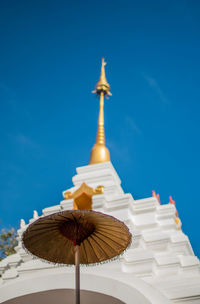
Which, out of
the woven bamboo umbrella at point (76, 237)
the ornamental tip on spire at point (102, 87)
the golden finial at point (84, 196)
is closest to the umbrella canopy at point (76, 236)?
the woven bamboo umbrella at point (76, 237)

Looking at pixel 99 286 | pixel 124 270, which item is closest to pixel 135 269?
pixel 124 270

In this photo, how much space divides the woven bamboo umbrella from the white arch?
1.78 meters

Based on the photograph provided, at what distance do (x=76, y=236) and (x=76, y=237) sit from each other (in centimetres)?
1

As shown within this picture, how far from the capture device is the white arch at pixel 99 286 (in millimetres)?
5470

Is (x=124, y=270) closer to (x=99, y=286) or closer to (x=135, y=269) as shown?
(x=135, y=269)

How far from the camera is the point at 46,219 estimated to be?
3.76 metres

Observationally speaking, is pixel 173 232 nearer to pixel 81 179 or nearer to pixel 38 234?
pixel 81 179

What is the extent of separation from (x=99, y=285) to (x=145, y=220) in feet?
14.0

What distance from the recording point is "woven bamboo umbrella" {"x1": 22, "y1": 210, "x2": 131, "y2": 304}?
377cm

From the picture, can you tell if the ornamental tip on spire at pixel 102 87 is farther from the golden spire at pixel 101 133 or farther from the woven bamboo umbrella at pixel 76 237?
the woven bamboo umbrella at pixel 76 237

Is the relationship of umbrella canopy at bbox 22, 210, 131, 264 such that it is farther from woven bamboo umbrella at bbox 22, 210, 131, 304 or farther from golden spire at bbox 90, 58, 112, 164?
golden spire at bbox 90, 58, 112, 164

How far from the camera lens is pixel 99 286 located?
589 cm

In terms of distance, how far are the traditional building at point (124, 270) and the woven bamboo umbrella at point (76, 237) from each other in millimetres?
1875

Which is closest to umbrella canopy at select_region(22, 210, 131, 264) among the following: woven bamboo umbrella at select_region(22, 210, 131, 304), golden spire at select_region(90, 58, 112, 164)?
woven bamboo umbrella at select_region(22, 210, 131, 304)
